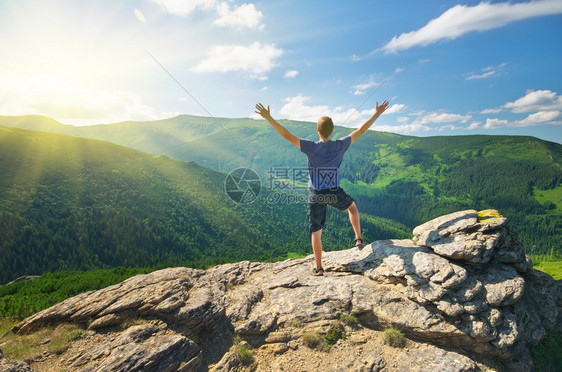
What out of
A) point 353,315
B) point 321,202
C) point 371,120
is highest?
point 371,120

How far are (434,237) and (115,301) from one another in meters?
14.3

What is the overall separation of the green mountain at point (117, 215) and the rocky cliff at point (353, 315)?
62.4 metres

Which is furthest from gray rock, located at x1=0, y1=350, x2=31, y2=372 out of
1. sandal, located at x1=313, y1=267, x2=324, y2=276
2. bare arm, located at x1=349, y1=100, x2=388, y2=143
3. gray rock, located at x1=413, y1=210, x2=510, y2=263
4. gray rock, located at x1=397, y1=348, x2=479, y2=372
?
gray rock, located at x1=413, y1=210, x2=510, y2=263

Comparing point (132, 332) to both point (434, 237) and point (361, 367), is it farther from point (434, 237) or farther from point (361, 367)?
point (434, 237)

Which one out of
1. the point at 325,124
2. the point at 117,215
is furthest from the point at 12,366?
the point at 117,215

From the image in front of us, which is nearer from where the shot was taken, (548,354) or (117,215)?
(548,354)

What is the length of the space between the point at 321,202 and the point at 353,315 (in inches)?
194

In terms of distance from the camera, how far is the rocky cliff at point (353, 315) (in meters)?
8.55

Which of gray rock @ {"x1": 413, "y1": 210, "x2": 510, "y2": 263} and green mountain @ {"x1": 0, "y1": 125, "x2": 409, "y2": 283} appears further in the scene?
green mountain @ {"x1": 0, "y1": 125, "x2": 409, "y2": 283}

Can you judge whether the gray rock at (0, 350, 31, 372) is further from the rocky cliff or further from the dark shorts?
the dark shorts

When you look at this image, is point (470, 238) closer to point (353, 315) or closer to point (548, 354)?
point (353, 315)

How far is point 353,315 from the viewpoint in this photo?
1017cm

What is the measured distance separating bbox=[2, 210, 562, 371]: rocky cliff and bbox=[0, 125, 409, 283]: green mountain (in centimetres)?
6238

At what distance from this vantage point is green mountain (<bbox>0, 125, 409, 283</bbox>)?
9338 cm
